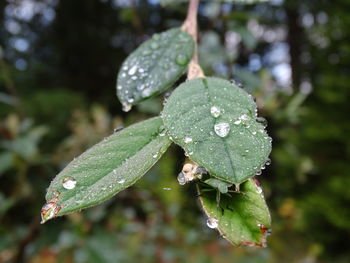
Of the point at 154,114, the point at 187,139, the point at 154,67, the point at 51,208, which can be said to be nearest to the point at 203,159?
the point at 187,139

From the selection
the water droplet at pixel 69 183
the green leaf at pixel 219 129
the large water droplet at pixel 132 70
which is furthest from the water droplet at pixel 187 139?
the large water droplet at pixel 132 70

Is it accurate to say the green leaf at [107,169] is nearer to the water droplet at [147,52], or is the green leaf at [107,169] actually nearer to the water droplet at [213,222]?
the water droplet at [213,222]

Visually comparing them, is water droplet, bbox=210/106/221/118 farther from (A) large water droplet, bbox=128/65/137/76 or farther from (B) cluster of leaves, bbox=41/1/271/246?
(A) large water droplet, bbox=128/65/137/76

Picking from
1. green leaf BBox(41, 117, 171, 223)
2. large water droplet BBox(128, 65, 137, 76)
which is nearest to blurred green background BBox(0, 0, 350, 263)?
green leaf BBox(41, 117, 171, 223)

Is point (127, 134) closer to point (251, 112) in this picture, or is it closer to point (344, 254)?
point (251, 112)

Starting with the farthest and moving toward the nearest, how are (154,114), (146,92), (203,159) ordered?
(154,114) < (146,92) < (203,159)

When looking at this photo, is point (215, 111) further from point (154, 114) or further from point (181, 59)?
point (154, 114)

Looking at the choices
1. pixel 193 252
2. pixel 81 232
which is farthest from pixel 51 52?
pixel 81 232
